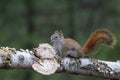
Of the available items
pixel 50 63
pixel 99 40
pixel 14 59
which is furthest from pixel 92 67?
pixel 14 59

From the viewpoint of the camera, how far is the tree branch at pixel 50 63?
14.3 ft

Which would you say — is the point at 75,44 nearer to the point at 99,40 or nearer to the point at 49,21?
the point at 99,40

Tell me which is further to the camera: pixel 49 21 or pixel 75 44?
pixel 49 21

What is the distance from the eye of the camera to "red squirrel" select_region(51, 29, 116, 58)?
486cm

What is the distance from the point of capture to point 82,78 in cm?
777

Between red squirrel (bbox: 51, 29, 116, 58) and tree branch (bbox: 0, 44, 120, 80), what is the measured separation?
0.54ft

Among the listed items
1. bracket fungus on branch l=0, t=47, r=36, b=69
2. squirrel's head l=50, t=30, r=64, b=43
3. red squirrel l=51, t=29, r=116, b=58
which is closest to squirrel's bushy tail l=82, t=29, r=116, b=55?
red squirrel l=51, t=29, r=116, b=58

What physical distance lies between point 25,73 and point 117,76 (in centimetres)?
463

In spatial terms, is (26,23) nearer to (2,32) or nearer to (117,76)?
(2,32)

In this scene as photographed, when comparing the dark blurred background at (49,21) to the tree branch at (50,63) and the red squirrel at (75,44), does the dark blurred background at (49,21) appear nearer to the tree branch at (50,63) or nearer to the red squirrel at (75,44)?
the red squirrel at (75,44)

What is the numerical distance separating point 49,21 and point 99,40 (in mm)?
6797

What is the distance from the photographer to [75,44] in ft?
16.5

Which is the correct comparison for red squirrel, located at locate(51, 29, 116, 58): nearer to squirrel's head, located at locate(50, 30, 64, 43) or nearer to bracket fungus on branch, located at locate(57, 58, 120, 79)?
squirrel's head, located at locate(50, 30, 64, 43)

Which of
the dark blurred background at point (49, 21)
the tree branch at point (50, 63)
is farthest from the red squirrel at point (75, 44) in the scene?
the dark blurred background at point (49, 21)
